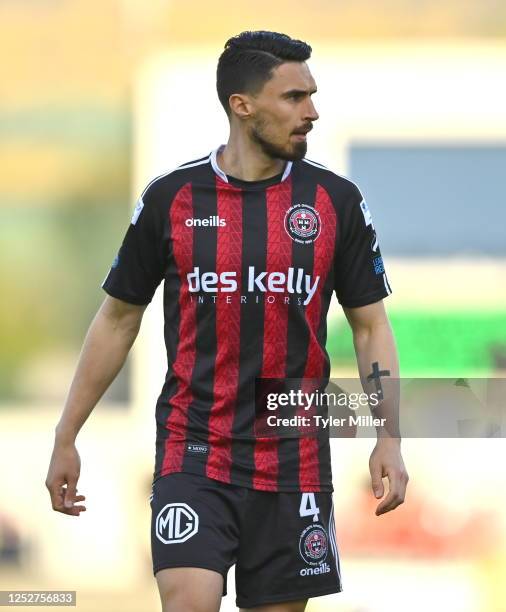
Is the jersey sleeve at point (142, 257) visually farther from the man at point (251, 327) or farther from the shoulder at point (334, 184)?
the shoulder at point (334, 184)

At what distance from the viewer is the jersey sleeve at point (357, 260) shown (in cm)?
391

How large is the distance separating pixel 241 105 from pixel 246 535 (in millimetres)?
1178

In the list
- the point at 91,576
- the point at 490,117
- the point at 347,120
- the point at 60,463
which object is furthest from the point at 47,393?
the point at 60,463

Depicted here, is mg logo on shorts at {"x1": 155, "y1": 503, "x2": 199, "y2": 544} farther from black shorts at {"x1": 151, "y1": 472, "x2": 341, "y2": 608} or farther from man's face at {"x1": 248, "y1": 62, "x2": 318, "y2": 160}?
man's face at {"x1": 248, "y1": 62, "x2": 318, "y2": 160}

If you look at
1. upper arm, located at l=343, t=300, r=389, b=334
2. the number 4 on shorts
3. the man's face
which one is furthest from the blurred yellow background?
the man's face

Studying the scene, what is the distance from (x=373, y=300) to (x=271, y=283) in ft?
1.05

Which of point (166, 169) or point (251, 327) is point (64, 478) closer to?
point (251, 327)

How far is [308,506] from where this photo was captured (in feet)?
12.6

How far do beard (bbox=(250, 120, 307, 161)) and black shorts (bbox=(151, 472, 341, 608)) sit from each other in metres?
0.90

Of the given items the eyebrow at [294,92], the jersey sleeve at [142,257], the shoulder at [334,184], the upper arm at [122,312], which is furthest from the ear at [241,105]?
the upper arm at [122,312]

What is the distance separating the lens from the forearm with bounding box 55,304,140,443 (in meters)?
4.00

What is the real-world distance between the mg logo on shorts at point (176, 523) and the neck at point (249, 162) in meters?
0.92

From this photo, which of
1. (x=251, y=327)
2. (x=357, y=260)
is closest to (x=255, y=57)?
(x=357, y=260)

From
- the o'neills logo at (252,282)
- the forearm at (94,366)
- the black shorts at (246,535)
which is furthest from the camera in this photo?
the forearm at (94,366)
